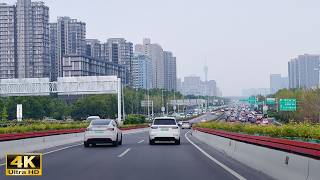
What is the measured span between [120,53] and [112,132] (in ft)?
502

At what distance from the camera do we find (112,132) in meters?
27.5

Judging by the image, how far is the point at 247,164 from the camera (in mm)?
16719

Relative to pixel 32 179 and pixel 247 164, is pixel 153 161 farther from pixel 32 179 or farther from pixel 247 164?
pixel 32 179

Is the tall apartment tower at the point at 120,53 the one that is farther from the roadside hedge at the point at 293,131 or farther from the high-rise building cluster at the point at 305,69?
the roadside hedge at the point at 293,131

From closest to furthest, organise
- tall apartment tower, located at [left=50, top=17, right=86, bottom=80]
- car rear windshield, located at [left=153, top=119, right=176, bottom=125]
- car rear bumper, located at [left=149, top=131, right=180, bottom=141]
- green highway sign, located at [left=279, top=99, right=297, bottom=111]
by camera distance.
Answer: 1. car rear bumper, located at [left=149, top=131, right=180, bottom=141]
2. car rear windshield, located at [left=153, top=119, right=176, bottom=125]
3. green highway sign, located at [left=279, top=99, right=297, bottom=111]
4. tall apartment tower, located at [left=50, top=17, right=86, bottom=80]

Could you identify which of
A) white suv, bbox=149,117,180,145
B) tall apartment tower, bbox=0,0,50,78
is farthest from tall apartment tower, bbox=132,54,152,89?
white suv, bbox=149,117,180,145

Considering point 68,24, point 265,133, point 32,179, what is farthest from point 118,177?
point 68,24

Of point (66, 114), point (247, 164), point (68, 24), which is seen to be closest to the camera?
point (247, 164)

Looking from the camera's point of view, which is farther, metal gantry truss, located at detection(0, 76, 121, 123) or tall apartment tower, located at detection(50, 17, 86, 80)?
tall apartment tower, located at detection(50, 17, 86, 80)

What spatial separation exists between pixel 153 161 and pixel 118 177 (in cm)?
516

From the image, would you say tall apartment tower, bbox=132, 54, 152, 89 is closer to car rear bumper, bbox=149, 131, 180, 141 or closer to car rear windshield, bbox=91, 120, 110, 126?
car rear bumper, bbox=149, 131, 180, 141

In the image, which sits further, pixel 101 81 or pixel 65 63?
pixel 65 63

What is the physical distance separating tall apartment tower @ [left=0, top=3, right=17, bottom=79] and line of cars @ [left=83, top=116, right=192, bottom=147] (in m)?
106

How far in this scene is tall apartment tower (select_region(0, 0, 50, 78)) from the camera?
5059 inches
